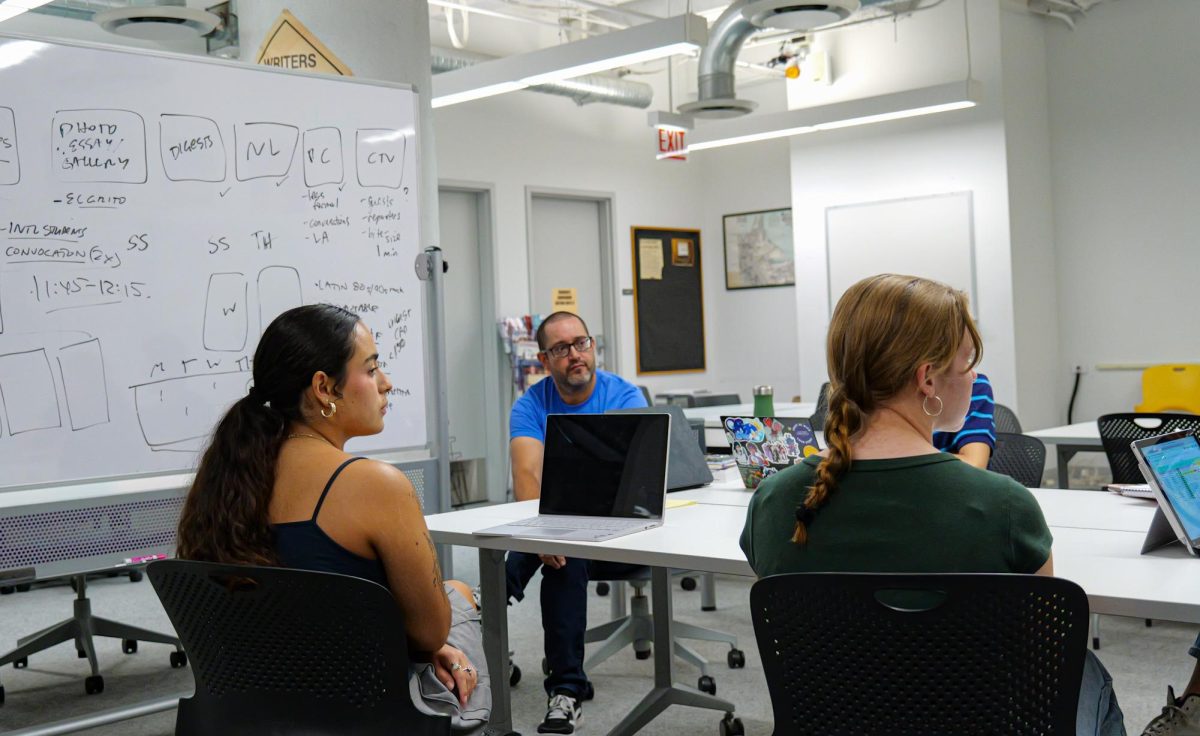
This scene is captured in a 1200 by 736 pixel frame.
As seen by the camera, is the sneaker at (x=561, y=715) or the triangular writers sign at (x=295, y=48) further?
the triangular writers sign at (x=295, y=48)

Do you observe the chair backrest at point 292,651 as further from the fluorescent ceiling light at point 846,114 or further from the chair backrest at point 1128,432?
the fluorescent ceiling light at point 846,114

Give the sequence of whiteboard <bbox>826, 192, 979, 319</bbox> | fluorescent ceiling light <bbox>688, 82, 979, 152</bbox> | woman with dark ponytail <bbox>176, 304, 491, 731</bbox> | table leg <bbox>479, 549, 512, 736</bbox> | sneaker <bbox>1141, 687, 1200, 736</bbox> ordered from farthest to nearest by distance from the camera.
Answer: whiteboard <bbox>826, 192, 979, 319</bbox>, fluorescent ceiling light <bbox>688, 82, 979, 152</bbox>, table leg <bbox>479, 549, 512, 736</bbox>, sneaker <bbox>1141, 687, 1200, 736</bbox>, woman with dark ponytail <bbox>176, 304, 491, 731</bbox>

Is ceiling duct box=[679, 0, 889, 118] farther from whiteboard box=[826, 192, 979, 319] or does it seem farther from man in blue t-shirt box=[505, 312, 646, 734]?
man in blue t-shirt box=[505, 312, 646, 734]

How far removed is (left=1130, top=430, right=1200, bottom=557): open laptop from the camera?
204 cm

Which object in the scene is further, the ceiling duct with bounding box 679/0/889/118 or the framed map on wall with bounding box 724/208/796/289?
the framed map on wall with bounding box 724/208/796/289

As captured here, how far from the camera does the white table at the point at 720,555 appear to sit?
1823 millimetres

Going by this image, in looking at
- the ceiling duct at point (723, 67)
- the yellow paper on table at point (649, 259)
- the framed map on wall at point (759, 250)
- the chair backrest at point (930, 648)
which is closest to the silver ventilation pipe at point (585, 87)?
the yellow paper on table at point (649, 259)

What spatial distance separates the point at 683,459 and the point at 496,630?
766 mm

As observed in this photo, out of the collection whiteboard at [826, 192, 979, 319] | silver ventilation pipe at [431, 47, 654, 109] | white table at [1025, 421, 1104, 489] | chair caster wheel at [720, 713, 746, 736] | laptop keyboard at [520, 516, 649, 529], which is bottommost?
chair caster wheel at [720, 713, 746, 736]

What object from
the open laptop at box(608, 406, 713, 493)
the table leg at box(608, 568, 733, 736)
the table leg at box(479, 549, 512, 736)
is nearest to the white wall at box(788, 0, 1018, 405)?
the open laptop at box(608, 406, 713, 493)

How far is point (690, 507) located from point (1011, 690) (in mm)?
1590

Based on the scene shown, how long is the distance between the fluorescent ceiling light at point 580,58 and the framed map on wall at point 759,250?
3.75 m

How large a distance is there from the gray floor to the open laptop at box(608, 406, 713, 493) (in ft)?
2.37

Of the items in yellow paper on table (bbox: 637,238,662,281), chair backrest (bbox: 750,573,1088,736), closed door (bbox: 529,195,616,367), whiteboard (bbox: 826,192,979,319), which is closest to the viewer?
chair backrest (bbox: 750,573,1088,736)
